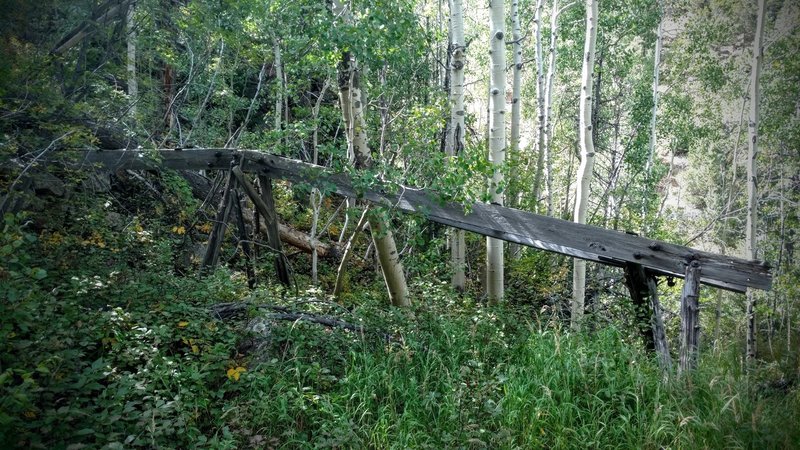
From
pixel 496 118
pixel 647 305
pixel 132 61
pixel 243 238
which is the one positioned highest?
pixel 132 61

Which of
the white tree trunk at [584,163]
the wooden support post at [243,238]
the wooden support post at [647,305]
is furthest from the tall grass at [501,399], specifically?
the white tree trunk at [584,163]

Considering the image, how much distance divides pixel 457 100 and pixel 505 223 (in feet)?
10.9

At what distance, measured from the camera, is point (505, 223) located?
249 inches

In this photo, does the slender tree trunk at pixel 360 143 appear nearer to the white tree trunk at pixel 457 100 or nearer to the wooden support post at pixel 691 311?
the white tree trunk at pixel 457 100

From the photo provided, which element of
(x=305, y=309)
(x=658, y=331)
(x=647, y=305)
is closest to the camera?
(x=658, y=331)

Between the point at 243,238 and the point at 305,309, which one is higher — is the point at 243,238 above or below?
above

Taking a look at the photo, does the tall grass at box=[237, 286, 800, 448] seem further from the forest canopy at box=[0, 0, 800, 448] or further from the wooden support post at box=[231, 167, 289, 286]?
Answer: the wooden support post at box=[231, 167, 289, 286]

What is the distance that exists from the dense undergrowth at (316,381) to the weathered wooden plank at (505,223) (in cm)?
76

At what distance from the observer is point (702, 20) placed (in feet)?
58.9

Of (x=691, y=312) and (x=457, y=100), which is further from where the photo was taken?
(x=457, y=100)

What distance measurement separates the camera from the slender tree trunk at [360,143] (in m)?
6.76

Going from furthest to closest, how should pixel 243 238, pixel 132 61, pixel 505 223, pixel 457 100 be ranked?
1. pixel 132 61
2. pixel 457 100
3. pixel 243 238
4. pixel 505 223

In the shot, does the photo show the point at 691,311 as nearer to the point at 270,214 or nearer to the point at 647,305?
the point at 647,305

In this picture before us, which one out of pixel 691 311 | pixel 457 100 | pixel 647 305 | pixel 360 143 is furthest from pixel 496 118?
pixel 691 311
